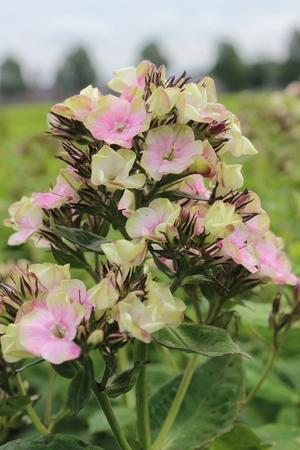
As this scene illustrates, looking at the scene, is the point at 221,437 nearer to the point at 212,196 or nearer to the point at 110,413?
the point at 110,413

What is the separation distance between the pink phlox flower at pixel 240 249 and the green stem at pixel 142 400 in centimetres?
23

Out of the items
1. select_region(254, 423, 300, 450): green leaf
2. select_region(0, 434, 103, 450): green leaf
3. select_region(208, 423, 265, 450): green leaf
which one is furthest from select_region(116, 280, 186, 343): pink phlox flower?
select_region(254, 423, 300, 450): green leaf

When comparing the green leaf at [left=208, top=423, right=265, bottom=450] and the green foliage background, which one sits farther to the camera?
the green foliage background

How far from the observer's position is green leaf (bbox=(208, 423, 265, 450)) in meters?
1.08

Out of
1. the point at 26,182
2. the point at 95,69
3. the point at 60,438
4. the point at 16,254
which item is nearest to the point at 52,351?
the point at 60,438

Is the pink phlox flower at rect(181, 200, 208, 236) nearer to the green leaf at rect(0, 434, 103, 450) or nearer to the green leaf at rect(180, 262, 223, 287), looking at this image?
the green leaf at rect(180, 262, 223, 287)

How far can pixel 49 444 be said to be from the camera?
0.90 meters

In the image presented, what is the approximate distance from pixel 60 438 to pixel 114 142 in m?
0.52

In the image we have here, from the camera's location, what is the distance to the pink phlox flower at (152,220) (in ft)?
2.67

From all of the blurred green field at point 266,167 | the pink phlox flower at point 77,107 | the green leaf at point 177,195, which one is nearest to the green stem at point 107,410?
the green leaf at point 177,195

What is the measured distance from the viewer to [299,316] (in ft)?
3.97

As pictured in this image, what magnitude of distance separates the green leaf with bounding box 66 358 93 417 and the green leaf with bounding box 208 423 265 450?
41 centimetres

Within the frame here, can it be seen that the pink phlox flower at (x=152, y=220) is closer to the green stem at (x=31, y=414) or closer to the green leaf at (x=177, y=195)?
the green leaf at (x=177, y=195)

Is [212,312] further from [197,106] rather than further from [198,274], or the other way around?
[197,106]
